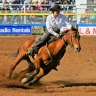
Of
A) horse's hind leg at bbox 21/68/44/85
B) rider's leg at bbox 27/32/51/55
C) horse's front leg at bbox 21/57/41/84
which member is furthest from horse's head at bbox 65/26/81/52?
horse's hind leg at bbox 21/68/44/85

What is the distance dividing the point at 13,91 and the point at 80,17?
17767mm

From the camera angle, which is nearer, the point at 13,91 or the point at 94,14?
the point at 13,91

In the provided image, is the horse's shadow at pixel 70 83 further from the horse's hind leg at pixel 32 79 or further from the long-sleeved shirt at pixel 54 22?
the long-sleeved shirt at pixel 54 22

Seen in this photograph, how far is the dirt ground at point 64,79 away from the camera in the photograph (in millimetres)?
8873

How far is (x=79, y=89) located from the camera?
9578 millimetres

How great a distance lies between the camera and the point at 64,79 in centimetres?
1178

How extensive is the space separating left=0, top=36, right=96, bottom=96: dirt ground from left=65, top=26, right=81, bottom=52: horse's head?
107 centimetres

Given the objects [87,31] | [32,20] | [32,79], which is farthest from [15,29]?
[32,79]

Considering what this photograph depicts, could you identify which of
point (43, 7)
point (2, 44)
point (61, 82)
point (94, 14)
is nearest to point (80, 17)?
point (94, 14)

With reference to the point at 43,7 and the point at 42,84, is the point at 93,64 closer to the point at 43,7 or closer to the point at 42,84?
the point at 42,84

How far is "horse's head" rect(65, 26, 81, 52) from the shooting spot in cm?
952

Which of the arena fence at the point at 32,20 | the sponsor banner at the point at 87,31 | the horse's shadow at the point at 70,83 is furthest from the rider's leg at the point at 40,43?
the sponsor banner at the point at 87,31

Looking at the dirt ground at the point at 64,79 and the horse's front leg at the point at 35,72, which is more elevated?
the horse's front leg at the point at 35,72

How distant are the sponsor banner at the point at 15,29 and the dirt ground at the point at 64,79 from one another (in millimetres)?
5951
